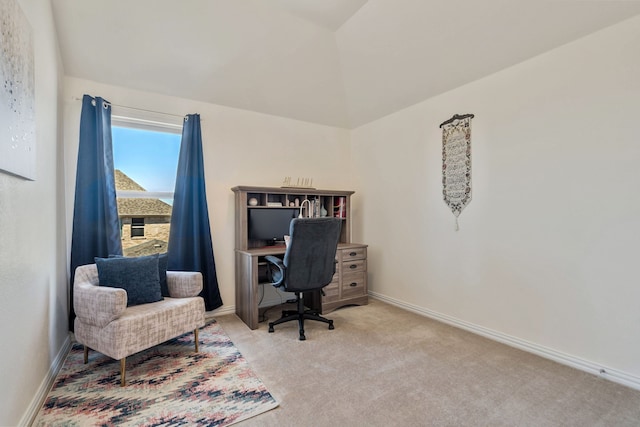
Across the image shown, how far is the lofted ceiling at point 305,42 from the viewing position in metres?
2.29

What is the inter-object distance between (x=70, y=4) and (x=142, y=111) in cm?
94

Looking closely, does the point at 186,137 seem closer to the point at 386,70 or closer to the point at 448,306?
the point at 386,70

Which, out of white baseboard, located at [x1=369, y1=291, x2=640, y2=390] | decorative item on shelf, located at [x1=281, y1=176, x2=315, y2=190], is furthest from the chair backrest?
white baseboard, located at [x1=369, y1=291, x2=640, y2=390]

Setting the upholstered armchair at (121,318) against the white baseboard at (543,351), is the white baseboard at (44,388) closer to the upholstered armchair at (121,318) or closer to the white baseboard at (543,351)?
the upholstered armchair at (121,318)

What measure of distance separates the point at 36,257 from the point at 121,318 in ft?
2.04

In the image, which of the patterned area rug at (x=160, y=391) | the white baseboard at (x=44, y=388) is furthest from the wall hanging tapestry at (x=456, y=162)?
the white baseboard at (x=44, y=388)

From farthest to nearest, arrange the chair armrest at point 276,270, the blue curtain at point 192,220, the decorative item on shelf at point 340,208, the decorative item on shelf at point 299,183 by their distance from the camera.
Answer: the decorative item on shelf at point 340,208 → the decorative item on shelf at point 299,183 → the blue curtain at point 192,220 → the chair armrest at point 276,270

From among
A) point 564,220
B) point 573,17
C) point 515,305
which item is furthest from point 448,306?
point 573,17

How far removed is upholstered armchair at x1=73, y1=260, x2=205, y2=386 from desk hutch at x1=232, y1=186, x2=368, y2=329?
64 cm

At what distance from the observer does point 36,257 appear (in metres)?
1.77

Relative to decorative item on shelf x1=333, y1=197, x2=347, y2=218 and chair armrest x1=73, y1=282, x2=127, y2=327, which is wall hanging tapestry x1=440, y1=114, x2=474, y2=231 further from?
chair armrest x1=73, y1=282, x2=127, y2=327

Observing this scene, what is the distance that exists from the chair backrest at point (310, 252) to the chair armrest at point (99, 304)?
127 centimetres

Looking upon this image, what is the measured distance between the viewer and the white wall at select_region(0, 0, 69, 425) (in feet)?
4.33

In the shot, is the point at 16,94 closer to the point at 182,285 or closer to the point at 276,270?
the point at 182,285
